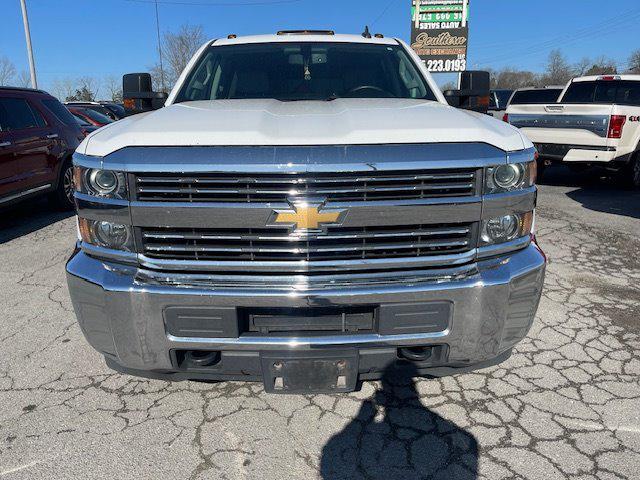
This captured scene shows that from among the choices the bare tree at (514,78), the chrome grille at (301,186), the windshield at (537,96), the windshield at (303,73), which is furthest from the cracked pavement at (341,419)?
the bare tree at (514,78)

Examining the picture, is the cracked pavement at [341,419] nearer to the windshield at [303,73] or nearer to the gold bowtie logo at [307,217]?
the gold bowtie logo at [307,217]

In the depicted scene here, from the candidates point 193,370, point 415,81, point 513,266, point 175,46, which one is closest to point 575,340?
point 513,266

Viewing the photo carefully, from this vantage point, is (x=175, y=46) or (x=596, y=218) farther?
(x=175, y=46)

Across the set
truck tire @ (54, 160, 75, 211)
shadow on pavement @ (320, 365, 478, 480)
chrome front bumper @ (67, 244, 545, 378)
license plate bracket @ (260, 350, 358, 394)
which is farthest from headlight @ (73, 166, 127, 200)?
truck tire @ (54, 160, 75, 211)

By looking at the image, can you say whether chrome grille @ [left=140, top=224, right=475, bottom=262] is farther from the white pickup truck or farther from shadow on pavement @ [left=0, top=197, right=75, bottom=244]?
the white pickup truck

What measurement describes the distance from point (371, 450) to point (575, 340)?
1865mm

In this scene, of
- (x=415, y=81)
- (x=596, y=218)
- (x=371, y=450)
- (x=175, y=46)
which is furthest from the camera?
(x=175, y=46)

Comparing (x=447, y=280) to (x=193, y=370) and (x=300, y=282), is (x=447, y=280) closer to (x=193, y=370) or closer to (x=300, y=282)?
(x=300, y=282)

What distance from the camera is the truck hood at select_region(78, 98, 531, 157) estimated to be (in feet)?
6.76

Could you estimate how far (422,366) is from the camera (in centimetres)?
223

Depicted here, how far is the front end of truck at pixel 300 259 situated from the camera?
2.02 metres

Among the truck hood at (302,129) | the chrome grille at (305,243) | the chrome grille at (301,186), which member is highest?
the truck hood at (302,129)

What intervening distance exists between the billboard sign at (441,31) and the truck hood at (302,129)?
14975 mm

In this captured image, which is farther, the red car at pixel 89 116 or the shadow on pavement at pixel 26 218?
the red car at pixel 89 116
